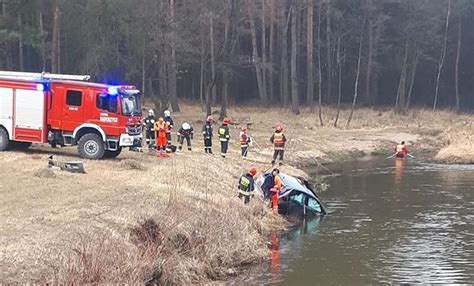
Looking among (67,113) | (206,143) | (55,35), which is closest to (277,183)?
(67,113)

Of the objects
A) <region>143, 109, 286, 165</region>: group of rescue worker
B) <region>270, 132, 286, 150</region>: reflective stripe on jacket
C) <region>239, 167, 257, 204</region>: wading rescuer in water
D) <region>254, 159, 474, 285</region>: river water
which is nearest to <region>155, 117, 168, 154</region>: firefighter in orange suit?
<region>143, 109, 286, 165</region>: group of rescue worker

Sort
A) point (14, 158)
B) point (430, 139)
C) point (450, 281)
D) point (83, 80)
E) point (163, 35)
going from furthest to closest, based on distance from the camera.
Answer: point (430, 139) → point (163, 35) → point (83, 80) → point (14, 158) → point (450, 281)

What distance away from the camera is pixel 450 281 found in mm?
14094

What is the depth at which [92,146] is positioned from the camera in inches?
899

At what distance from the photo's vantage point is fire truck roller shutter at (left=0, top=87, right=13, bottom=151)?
22.8m

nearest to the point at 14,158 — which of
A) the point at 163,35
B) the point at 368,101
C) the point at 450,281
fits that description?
the point at 450,281

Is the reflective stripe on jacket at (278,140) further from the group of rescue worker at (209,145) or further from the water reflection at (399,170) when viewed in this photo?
the water reflection at (399,170)

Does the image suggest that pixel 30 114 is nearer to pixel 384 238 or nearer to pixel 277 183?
pixel 277 183

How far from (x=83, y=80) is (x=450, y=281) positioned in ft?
47.6

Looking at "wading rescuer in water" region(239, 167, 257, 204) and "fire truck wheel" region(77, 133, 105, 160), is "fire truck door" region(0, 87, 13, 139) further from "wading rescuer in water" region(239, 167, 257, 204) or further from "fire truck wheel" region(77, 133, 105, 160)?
"wading rescuer in water" region(239, 167, 257, 204)

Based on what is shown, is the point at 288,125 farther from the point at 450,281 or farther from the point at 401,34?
the point at 450,281

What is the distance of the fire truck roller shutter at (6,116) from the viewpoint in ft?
74.8

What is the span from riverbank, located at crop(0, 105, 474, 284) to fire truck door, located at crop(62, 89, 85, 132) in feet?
3.69

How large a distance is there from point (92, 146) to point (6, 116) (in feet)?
10.1
